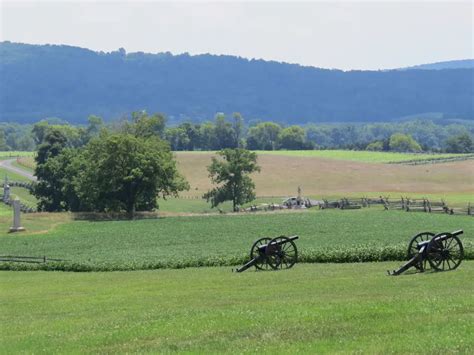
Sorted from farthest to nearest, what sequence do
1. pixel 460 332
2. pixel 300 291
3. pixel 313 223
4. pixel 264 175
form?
pixel 264 175, pixel 313 223, pixel 300 291, pixel 460 332

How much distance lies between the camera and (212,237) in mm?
53312

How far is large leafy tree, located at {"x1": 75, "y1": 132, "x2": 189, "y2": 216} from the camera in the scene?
75000mm

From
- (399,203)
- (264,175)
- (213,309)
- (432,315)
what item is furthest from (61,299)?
(264,175)

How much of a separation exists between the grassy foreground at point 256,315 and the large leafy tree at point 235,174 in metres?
58.6

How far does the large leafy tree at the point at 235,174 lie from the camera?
88.6 m

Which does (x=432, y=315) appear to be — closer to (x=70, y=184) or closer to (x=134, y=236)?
(x=134, y=236)

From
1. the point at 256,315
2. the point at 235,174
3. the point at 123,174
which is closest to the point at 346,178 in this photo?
the point at 235,174

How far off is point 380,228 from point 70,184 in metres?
39.5

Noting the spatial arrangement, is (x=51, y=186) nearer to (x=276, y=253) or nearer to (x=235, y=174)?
(x=235, y=174)

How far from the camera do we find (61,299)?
2627 cm

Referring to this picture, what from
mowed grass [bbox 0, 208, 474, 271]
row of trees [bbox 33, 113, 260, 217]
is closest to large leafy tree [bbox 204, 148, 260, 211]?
row of trees [bbox 33, 113, 260, 217]

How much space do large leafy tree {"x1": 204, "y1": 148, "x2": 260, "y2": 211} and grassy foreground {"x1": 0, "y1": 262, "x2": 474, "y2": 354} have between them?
58.6 m

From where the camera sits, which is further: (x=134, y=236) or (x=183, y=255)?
(x=134, y=236)

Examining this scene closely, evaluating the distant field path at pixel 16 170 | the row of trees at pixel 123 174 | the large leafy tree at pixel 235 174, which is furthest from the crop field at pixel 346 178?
the row of trees at pixel 123 174
